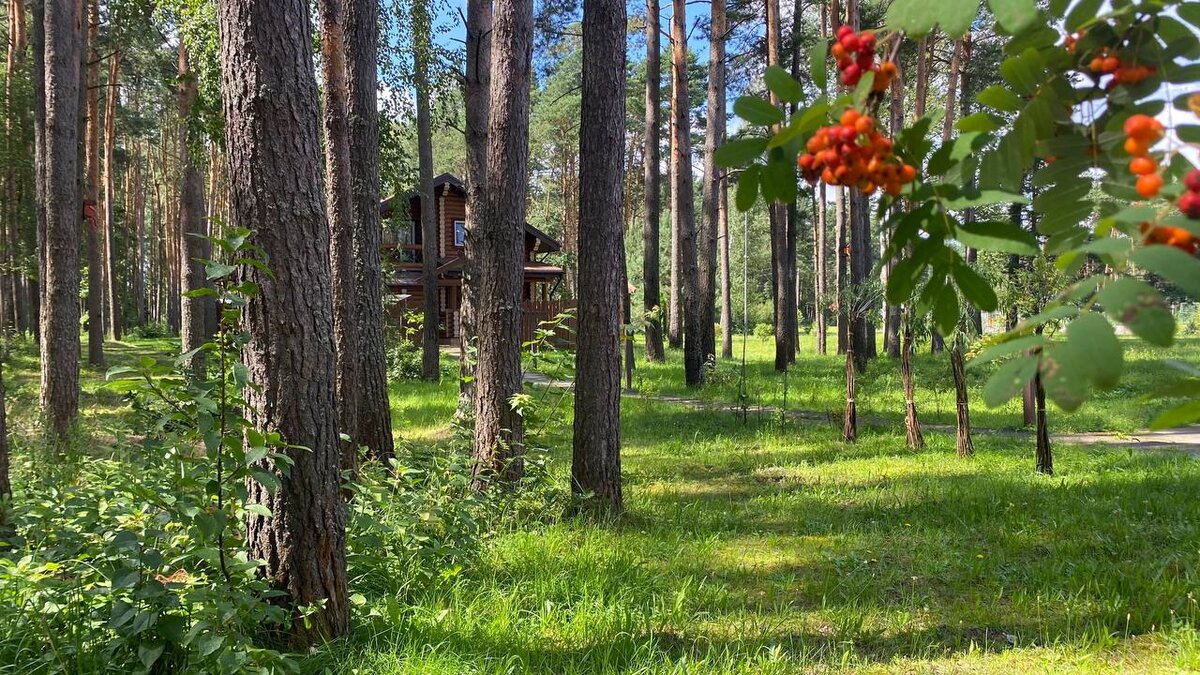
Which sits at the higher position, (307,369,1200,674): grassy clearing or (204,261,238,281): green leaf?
(204,261,238,281): green leaf

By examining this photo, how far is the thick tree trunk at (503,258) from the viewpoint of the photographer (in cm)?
584

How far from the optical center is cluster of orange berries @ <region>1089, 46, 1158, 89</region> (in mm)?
835

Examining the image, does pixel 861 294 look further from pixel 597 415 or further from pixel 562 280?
pixel 562 280

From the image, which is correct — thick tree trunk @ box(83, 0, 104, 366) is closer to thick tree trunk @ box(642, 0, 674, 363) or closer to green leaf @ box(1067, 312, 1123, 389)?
thick tree trunk @ box(642, 0, 674, 363)

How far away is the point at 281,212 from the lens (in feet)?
10.6

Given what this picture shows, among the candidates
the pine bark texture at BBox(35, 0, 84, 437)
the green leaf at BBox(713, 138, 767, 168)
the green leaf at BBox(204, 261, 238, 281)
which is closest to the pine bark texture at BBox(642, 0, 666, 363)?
the pine bark texture at BBox(35, 0, 84, 437)

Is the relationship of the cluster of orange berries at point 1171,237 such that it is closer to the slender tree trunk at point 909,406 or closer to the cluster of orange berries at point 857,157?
the cluster of orange berries at point 857,157

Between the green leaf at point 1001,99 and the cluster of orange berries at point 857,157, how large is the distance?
16 centimetres

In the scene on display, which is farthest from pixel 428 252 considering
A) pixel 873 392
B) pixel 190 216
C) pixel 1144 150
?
pixel 1144 150

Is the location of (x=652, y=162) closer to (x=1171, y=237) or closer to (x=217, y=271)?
(x=217, y=271)

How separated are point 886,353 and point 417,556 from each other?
1893 centimetres

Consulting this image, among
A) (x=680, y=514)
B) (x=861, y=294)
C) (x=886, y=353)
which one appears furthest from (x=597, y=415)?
(x=886, y=353)

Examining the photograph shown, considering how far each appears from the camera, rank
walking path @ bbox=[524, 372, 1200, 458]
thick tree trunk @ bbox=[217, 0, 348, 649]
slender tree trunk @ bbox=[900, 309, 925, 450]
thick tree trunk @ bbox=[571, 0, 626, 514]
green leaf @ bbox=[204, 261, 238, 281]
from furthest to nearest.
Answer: walking path @ bbox=[524, 372, 1200, 458], slender tree trunk @ bbox=[900, 309, 925, 450], thick tree trunk @ bbox=[571, 0, 626, 514], thick tree trunk @ bbox=[217, 0, 348, 649], green leaf @ bbox=[204, 261, 238, 281]

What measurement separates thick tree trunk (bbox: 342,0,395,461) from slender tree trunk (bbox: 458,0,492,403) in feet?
2.94
